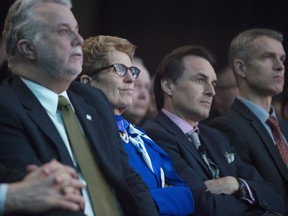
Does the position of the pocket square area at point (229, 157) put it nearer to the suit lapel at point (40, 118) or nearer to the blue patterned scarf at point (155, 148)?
the blue patterned scarf at point (155, 148)

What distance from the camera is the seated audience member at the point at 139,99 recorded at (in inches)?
216

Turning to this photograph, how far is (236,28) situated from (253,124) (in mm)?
2509

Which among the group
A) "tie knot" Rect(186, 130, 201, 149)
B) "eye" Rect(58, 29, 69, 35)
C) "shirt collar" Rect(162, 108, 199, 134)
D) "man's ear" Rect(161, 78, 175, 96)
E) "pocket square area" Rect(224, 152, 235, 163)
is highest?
"eye" Rect(58, 29, 69, 35)

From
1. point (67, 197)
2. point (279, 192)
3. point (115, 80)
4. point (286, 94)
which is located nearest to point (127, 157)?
point (115, 80)

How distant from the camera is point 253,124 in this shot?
4.60 m

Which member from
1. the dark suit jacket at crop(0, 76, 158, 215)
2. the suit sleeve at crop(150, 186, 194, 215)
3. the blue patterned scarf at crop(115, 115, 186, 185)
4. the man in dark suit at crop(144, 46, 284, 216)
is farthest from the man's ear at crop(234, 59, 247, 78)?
the dark suit jacket at crop(0, 76, 158, 215)

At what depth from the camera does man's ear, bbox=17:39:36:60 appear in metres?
3.11

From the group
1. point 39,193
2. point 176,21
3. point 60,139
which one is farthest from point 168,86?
point 176,21

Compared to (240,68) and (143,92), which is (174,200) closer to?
(240,68)

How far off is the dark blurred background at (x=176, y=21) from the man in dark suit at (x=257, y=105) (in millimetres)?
1848

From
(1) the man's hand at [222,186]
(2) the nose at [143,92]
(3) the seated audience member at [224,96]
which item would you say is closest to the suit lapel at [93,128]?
(1) the man's hand at [222,186]

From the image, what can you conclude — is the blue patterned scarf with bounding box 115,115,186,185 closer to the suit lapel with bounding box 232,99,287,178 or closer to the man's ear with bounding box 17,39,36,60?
the man's ear with bounding box 17,39,36,60

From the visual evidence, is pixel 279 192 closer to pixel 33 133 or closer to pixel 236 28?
pixel 33 133

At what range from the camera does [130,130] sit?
3734 mm
